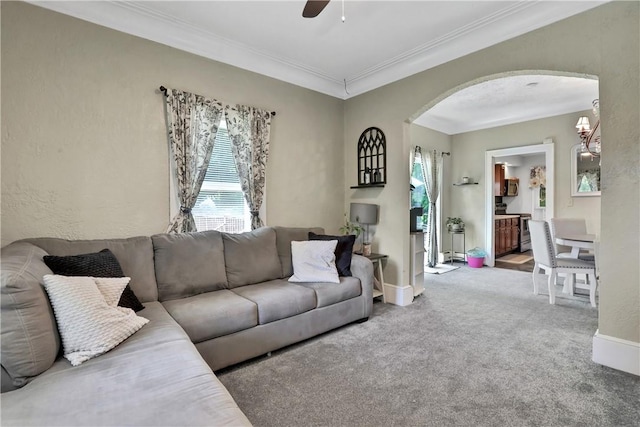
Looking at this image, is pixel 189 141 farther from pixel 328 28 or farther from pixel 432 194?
pixel 432 194

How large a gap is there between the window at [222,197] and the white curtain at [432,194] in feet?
13.1

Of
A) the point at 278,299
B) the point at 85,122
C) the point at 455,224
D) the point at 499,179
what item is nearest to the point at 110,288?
the point at 278,299

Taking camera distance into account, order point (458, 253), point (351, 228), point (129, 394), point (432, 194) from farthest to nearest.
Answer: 1. point (458, 253)
2. point (432, 194)
3. point (351, 228)
4. point (129, 394)

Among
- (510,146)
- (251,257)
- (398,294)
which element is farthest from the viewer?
(510,146)

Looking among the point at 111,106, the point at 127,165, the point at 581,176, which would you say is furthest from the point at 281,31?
the point at 581,176

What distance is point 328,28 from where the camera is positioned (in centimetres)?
288

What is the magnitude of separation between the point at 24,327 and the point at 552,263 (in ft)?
16.3

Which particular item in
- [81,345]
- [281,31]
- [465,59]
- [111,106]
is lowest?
[81,345]

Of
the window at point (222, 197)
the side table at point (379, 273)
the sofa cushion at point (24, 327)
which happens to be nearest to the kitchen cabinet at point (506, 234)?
the side table at point (379, 273)

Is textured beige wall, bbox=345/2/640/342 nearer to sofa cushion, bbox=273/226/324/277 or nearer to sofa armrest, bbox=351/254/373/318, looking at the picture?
sofa armrest, bbox=351/254/373/318

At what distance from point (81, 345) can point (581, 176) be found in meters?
6.80

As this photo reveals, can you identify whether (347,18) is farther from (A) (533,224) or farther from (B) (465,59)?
(A) (533,224)

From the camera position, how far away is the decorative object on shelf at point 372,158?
394cm

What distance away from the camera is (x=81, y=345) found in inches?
58.6
